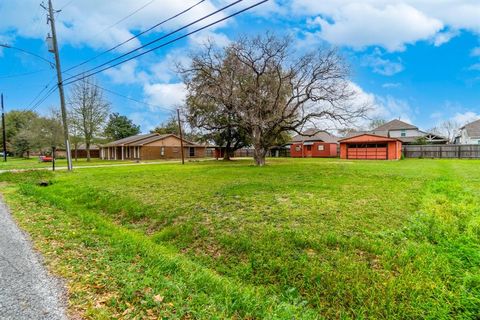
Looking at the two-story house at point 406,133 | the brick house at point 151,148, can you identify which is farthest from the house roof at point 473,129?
the brick house at point 151,148

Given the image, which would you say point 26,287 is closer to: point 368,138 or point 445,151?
point 368,138

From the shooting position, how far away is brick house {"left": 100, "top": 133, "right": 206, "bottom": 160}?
33.9 m

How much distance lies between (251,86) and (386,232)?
15.5 metres

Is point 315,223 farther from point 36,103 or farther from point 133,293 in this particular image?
point 36,103

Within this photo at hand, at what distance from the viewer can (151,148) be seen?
3428 cm

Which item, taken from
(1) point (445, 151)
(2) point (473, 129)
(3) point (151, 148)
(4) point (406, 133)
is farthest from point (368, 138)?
(3) point (151, 148)

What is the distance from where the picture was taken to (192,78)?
65.9 ft

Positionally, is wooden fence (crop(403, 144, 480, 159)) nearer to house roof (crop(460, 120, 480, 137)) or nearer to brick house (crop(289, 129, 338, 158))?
house roof (crop(460, 120, 480, 137))

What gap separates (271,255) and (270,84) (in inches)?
639

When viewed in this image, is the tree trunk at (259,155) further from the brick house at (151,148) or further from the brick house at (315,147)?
the brick house at (315,147)

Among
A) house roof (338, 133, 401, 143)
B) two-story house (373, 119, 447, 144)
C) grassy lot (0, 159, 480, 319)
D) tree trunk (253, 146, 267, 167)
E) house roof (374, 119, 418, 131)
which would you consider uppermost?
house roof (374, 119, 418, 131)

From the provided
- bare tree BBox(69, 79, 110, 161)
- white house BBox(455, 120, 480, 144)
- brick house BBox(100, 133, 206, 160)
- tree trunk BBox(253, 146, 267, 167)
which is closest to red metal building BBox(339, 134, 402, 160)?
white house BBox(455, 120, 480, 144)

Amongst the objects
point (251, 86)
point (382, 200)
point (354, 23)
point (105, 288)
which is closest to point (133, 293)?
point (105, 288)

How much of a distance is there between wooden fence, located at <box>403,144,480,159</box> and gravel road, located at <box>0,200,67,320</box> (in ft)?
113
